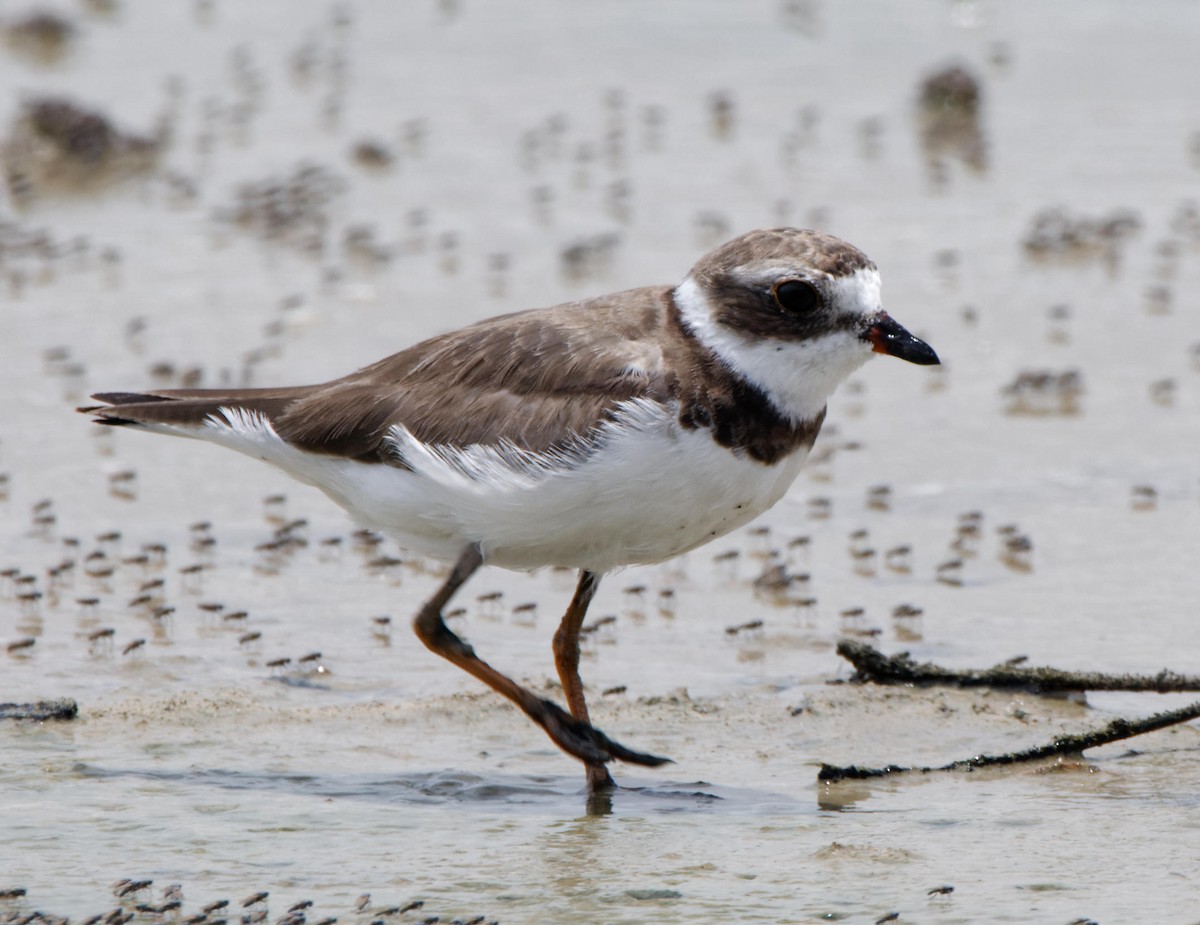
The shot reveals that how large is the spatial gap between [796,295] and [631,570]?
8.65 feet

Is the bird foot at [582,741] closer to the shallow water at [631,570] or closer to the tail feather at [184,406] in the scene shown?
the shallow water at [631,570]

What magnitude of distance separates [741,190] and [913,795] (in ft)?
28.4

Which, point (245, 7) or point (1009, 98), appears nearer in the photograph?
point (1009, 98)

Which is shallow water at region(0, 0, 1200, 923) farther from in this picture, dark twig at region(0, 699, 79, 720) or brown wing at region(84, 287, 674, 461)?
brown wing at region(84, 287, 674, 461)

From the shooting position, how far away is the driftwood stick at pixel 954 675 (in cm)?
646

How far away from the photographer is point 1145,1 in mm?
18453

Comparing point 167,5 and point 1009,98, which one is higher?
point 167,5

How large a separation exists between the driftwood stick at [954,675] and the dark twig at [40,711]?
2.64 meters

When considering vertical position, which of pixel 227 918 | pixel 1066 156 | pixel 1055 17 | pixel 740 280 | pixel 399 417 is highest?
pixel 1055 17

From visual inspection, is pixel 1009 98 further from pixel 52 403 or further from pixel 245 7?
→ pixel 52 403

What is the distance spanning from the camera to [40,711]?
20.5ft

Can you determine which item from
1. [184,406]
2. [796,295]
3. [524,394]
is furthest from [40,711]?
[796,295]

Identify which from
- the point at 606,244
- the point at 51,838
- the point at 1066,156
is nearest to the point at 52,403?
the point at 606,244

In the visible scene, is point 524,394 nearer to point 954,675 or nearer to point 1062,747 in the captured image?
point 954,675
